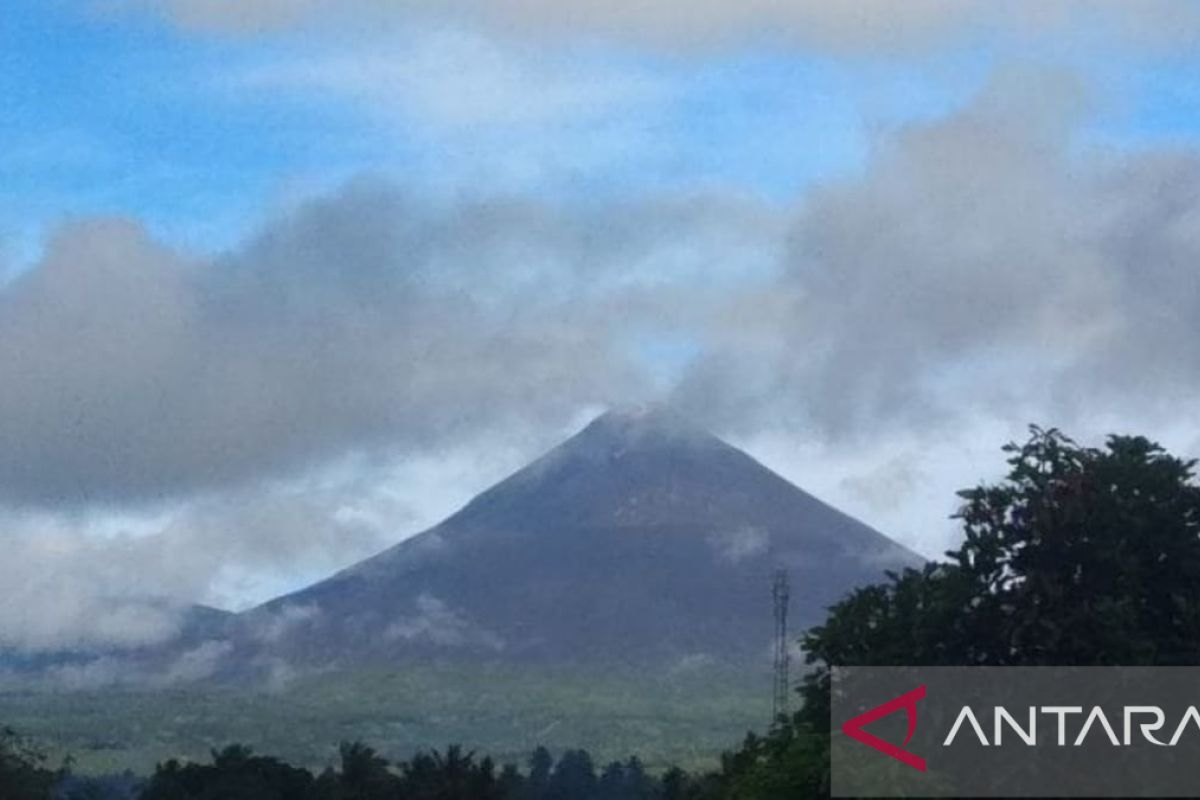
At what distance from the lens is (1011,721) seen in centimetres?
2600

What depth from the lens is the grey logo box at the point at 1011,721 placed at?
2181cm

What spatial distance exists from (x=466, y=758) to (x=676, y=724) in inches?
4980

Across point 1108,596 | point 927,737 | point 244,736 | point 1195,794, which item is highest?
point 244,736

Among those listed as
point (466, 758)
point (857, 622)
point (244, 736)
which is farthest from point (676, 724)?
point (857, 622)

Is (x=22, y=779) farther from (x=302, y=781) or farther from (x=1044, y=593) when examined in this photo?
(x=1044, y=593)

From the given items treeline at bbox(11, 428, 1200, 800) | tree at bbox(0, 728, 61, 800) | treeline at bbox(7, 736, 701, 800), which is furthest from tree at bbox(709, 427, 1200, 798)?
tree at bbox(0, 728, 61, 800)

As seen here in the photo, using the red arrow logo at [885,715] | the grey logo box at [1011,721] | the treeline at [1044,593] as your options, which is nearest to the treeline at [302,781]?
the treeline at [1044,593]

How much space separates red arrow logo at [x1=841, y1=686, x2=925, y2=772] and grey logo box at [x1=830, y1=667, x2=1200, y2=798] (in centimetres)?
3

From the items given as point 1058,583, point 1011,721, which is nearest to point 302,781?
point 1058,583

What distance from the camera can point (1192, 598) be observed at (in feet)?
106

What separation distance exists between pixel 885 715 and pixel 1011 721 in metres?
2.02

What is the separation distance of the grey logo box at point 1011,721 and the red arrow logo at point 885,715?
0.09ft

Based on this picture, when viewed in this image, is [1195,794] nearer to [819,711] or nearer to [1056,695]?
[1056,695]

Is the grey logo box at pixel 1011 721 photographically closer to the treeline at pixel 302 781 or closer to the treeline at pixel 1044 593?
the treeline at pixel 1044 593
